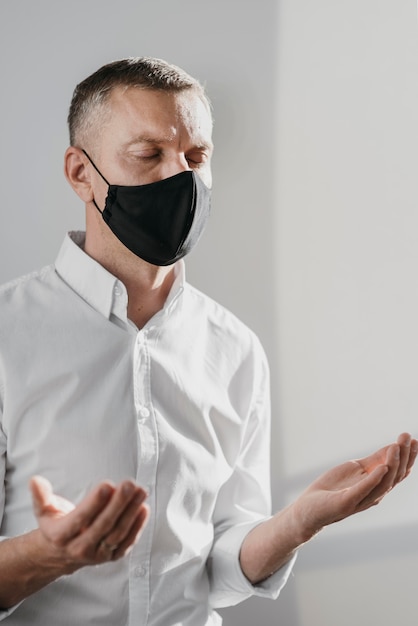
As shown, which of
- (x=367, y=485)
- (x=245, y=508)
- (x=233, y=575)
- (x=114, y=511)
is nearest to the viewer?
(x=114, y=511)

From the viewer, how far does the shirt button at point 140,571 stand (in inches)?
56.1

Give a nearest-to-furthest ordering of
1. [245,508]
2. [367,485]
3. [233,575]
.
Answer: [367,485]
[233,575]
[245,508]

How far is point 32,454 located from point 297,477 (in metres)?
0.80

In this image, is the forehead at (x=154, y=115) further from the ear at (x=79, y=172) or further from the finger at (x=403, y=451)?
the finger at (x=403, y=451)

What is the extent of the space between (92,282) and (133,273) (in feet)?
0.28

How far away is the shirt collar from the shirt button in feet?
1.46

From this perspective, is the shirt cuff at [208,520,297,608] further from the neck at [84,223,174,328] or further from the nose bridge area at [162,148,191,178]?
the nose bridge area at [162,148,191,178]

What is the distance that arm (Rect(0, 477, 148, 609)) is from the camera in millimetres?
996

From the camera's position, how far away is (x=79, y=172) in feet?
5.15

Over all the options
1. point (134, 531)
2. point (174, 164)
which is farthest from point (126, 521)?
point (174, 164)

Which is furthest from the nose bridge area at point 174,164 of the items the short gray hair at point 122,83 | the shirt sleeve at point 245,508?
the shirt sleeve at point 245,508

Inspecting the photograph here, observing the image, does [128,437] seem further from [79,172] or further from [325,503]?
[79,172]

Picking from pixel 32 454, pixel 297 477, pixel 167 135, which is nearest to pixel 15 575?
pixel 32 454

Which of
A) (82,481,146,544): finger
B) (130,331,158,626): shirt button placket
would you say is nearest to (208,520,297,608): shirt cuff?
(130,331,158,626): shirt button placket
